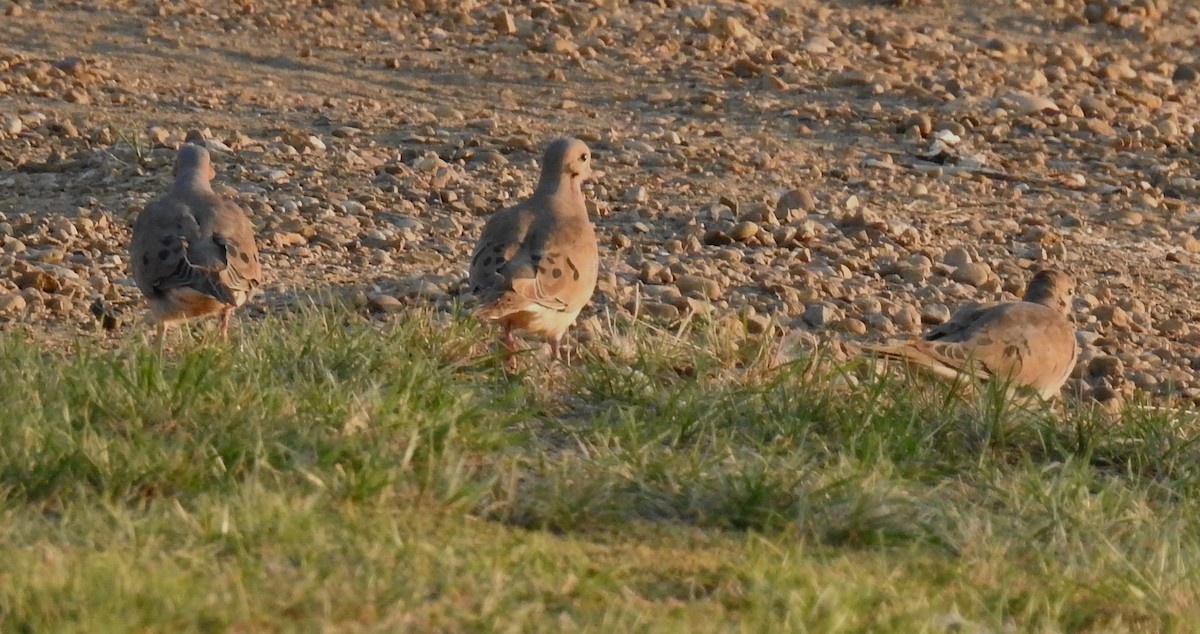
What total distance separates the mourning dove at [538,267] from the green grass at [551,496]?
0.45m

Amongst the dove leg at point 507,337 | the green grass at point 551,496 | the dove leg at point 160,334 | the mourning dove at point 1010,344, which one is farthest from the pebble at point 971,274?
the dove leg at point 160,334

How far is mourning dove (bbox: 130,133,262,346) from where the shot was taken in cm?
686

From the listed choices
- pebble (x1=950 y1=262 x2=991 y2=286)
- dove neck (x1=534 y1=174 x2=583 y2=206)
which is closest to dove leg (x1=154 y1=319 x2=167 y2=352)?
dove neck (x1=534 y1=174 x2=583 y2=206)

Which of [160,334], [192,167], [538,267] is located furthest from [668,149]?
[160,334]

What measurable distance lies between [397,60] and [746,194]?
288cm

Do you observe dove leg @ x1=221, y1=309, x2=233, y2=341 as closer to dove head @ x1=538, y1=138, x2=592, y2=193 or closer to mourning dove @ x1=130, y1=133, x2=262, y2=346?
mourning dove @ x1=130, y1=133, x2=262, y2=346

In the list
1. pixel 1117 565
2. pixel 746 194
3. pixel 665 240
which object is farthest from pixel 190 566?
pixel 746 194

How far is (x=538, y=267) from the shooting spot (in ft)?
22.9

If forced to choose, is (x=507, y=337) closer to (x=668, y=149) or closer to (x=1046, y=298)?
Result: (x=1046, y=298)

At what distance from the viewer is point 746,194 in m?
9.59

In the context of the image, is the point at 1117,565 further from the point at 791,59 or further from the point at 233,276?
the point at 791,59

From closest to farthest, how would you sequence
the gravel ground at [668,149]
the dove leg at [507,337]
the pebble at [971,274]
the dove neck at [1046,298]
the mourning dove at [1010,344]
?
the mourning dove at [1010,344], the dove leg at [507,337], the dove neck at [1046,298], the gravel ground at [668,149], the pebble at [971,274]

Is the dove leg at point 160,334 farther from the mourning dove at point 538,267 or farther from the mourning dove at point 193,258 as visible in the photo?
the mourning dove at point 538,267

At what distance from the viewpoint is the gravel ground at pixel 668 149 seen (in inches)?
320
